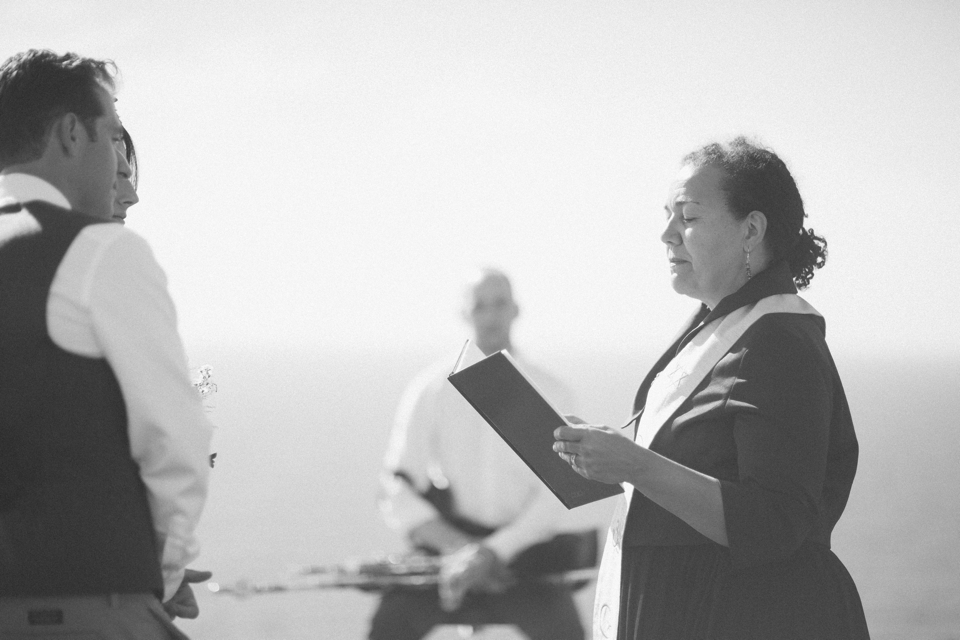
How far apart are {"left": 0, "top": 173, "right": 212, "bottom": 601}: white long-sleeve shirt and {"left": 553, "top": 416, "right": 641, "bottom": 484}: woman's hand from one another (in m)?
0.69

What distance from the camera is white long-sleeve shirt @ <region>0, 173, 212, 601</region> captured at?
5.34ft

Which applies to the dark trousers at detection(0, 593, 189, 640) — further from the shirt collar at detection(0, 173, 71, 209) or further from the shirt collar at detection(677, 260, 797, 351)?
the shirt collar at detection(677, 260, 797, 351)

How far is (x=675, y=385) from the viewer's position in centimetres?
220

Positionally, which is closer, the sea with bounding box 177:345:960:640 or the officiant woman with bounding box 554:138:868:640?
the officiant woman with bounding box 554:138:868:640

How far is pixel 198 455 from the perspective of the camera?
1.71m

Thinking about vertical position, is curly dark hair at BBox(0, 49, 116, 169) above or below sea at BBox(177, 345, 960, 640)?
above

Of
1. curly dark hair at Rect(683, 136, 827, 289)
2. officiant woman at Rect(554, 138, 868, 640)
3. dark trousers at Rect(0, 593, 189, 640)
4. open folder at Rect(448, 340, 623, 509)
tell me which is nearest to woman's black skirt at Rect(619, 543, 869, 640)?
officiant woman at Rect(554, 138, 868, 640)

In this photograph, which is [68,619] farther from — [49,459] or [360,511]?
[360,511]

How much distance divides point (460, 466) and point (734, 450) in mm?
2604

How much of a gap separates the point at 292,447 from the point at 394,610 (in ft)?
176

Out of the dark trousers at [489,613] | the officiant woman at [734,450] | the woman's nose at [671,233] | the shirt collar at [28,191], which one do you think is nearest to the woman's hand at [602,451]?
the officiant woman at [734,450]

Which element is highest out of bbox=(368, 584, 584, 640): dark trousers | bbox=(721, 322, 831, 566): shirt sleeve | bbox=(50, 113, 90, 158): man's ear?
bbox=(50, 113, 90, 158): man's ear

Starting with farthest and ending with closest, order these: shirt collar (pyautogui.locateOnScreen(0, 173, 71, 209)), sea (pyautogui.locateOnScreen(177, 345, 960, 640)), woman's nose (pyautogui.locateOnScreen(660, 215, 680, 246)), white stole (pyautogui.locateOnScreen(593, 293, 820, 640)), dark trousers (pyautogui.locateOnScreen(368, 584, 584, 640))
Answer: sea (pyautogui.locateOnScreen(177, 345, 960, 640)), dark trousers (pyautogui.locateOnScreen(368, 584, 584, 640)), woman's nose (pyautogui.locateOnScreen(660, 215, 680, 246)), white stole (pyautogui.locateOnScreen(593, 293, 820, 640)), shirt collar (pyautogui.locateOnScreen(0, 173, 71, 209))

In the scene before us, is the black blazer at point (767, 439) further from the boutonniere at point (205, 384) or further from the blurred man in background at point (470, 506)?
the blurred man in background at point (470, 506)
